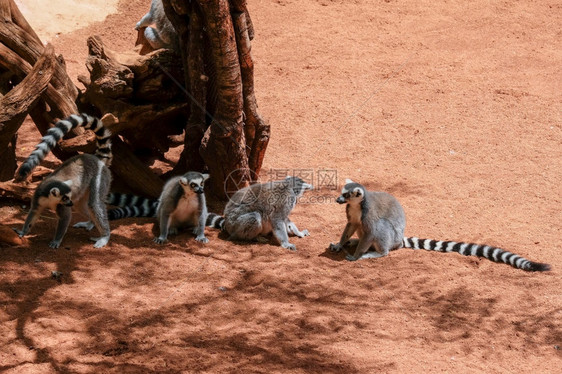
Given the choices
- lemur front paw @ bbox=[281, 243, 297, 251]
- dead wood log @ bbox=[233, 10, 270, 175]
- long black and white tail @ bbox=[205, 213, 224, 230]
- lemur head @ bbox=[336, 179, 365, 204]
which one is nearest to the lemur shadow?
lemur front paw @ bbox=[281, 243, 297, 251]

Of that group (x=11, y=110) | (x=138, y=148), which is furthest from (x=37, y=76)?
(x=138, y=148)

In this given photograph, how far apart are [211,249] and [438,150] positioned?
15.2 feet

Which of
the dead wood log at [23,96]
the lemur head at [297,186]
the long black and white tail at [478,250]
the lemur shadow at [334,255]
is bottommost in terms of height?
the lemur shadow at [334,255]

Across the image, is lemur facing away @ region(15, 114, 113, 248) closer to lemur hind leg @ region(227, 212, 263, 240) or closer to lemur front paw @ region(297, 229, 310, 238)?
lemur hind leg @ region(227, 212, 263, 240)

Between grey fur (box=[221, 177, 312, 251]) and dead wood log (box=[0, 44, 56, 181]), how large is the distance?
252 centimetres

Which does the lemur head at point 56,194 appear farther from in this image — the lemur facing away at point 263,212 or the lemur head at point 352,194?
the lemur head at point 352,194

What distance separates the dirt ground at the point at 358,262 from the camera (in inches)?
204

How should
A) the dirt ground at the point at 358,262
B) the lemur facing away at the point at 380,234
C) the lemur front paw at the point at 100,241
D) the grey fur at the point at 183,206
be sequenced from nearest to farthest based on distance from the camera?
the dirt ground at the point at 358,262 → the lemur front paw at the point at 100,241 → the lemur facing away at the point at 380,234 → the grey fur at the point at 183,206

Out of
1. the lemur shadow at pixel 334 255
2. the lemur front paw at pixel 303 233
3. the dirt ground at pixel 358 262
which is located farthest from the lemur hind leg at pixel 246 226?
the lemur shadow at pixel 334 255

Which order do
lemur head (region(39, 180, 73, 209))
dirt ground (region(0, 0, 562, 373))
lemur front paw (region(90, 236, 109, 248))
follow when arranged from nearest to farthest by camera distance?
dirt ground (region(0, 0, 562, 373)), lemur head (region(39, 180, 73, 209)), lemur front paw (region(90, 236, 109, 248))

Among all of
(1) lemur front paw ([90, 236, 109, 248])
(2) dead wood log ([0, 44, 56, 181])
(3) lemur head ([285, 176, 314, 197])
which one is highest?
(2) dead wood log ([0, 44, 56, 181])

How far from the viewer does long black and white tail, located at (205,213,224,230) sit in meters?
7.88

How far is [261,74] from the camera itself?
12469 mm

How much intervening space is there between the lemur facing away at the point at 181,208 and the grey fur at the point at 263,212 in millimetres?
353
